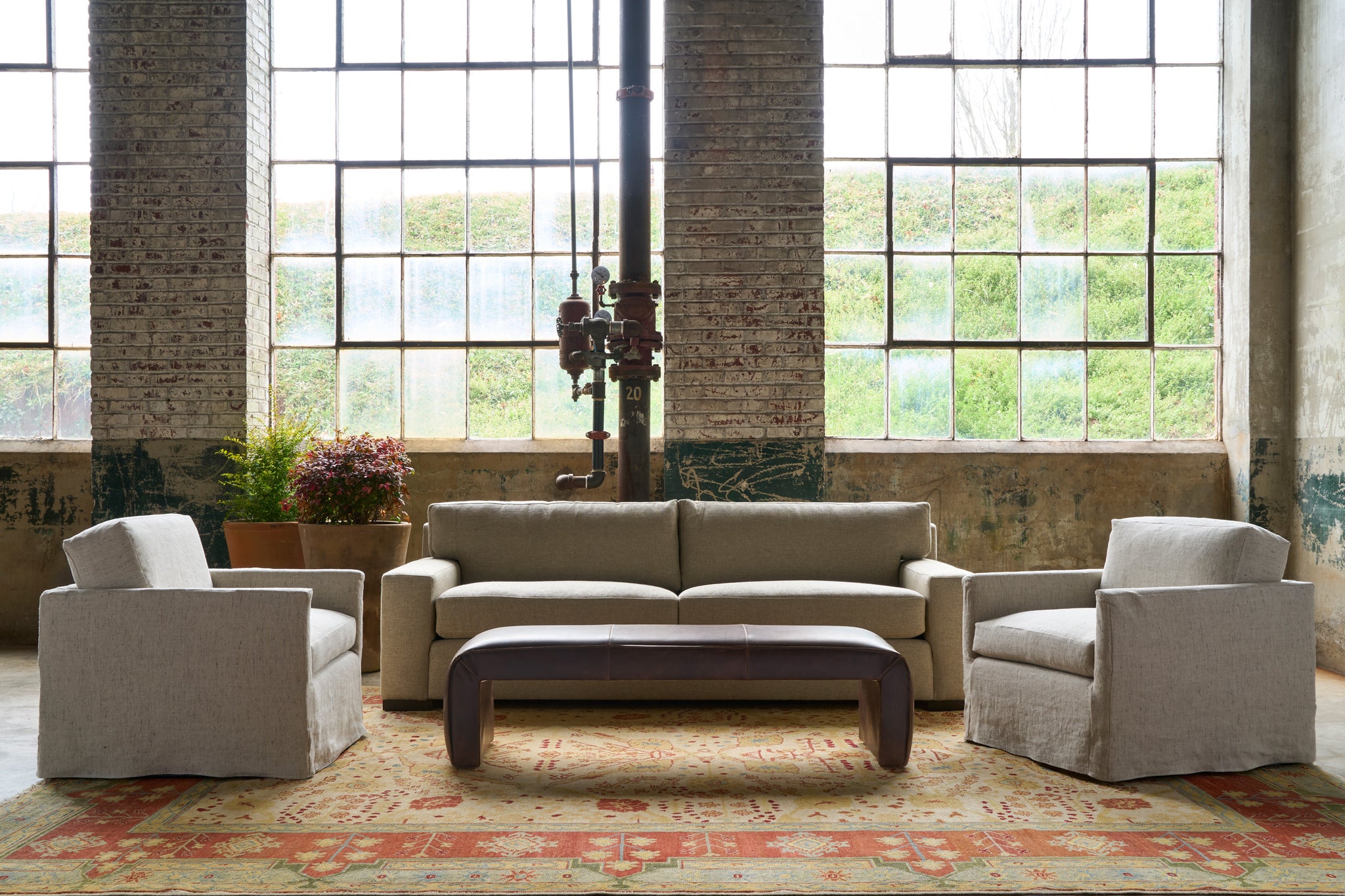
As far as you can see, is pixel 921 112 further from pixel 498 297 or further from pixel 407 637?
pixel 407 637

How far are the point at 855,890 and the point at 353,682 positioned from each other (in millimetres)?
1998

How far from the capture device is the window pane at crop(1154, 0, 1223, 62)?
5.76 metres

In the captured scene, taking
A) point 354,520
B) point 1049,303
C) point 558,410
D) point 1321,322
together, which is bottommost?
point 354,520

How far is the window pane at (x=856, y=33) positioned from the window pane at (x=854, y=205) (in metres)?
0.62

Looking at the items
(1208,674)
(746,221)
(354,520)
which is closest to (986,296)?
(746,221)

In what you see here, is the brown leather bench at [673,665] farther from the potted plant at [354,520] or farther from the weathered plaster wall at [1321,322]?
the weathered plaster wall at [1321,322]

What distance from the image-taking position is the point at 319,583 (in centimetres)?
356

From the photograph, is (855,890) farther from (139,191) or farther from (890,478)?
(139,191)

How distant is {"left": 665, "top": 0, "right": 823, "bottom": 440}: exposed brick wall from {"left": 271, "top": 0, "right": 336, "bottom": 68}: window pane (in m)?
2.04

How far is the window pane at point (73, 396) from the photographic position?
5.82m

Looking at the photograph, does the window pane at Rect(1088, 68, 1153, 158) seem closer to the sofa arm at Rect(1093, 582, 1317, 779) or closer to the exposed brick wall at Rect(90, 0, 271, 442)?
the sofa arm at Rect(1093, 582, 1317, 779)

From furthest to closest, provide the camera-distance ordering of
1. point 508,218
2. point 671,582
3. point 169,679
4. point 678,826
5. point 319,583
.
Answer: point 508,218 → point 671,582 → point 319,583 → point 169,679 → point 678,826

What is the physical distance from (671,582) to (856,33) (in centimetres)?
343

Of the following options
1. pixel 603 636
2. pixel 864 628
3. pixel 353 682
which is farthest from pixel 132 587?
pixel 864 628
